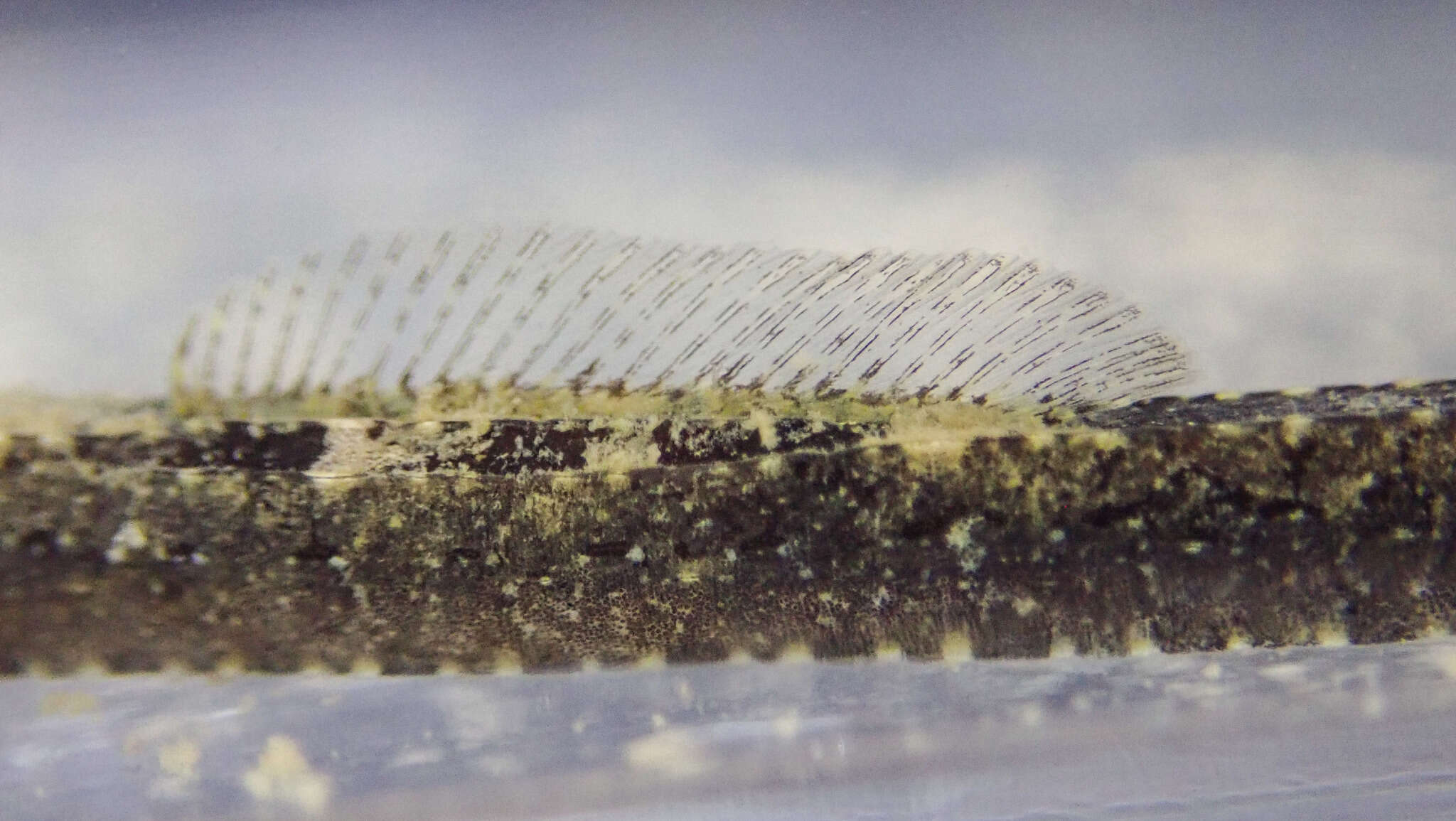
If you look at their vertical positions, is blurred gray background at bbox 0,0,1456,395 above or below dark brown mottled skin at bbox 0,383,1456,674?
above

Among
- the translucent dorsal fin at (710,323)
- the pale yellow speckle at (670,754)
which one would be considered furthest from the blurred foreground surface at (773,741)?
the translucent dorsal fin at (710,323)

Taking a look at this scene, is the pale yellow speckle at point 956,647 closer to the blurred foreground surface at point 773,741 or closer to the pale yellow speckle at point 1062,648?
the blurred foreground surface at point 773,741

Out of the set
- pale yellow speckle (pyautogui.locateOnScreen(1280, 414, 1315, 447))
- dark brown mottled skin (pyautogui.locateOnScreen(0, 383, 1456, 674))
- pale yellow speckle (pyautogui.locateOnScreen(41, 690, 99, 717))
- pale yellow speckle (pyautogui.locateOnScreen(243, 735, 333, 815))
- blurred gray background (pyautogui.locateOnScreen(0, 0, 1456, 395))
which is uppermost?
blurred gray background (pyautogui.locateOnScreen(0, 0, 1456, 395))

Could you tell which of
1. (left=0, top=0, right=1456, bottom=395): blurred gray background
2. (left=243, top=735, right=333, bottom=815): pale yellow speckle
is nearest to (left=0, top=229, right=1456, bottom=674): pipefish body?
(left=243, top=735, right=333, bottom=815): pale yellow speckle

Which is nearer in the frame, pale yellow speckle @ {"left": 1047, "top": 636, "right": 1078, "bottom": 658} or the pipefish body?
the pipefish body

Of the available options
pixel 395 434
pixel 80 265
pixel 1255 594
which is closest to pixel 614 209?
pixel 395 434

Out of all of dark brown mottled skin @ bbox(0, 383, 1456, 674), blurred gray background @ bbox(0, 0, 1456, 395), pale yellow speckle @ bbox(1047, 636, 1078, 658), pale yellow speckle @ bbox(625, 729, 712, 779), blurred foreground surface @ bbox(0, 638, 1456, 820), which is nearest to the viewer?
blurred foreground surface @ bbox(0, 638, 1456, 820)

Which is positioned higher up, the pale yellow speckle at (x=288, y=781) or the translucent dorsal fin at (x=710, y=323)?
the translucent dorsal fin at (x=710, y=323)

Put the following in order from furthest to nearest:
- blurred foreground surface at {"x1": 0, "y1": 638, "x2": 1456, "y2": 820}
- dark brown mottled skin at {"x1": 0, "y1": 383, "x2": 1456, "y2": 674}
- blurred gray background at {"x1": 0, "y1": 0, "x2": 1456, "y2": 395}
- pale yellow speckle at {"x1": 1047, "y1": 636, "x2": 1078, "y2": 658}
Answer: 1. blurred gray background at {"x1": 0, "y1": 0, "x2": 1456, "y2": 395}
2. pale yellow speckle at {"x1": 1047, "y1": 636, "x2": 1078, "y2": 658}
3. dark brown mottled skin at {"x1": 0, "y1": 383, "x2": 1456, "y2": 674}
4. blurred foreground surface at {"x1": 0, "y1": 638, "x2": 1456, "y2": 820}

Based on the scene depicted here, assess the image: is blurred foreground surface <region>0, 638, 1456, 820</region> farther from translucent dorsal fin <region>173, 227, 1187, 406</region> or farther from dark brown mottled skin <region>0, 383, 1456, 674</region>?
translucent dorsal fin <region>173, 227, 1187, 406</region>
